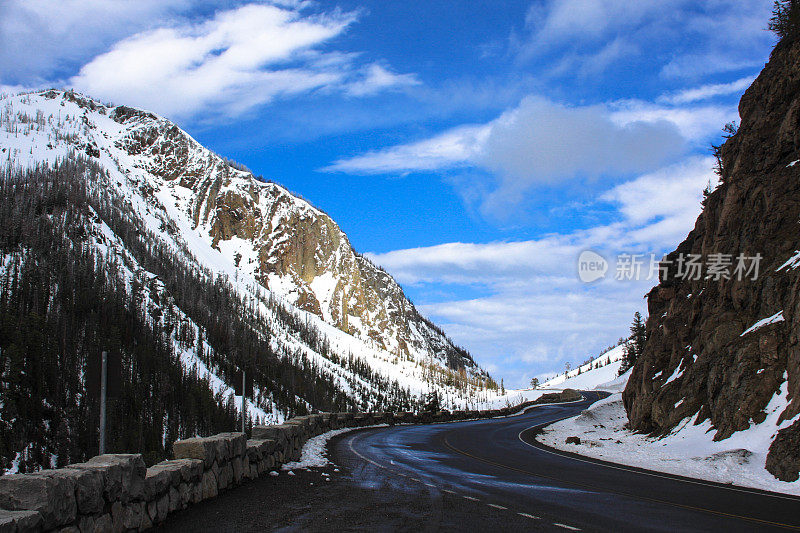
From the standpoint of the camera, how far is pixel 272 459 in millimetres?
16109

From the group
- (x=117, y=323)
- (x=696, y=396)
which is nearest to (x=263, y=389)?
(x=117, y=323)

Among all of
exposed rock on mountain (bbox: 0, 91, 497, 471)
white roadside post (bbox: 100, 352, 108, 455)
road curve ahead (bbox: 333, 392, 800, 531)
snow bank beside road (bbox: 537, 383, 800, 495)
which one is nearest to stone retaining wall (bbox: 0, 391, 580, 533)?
white roadside post (bbox: 100, 352, 108, 455)

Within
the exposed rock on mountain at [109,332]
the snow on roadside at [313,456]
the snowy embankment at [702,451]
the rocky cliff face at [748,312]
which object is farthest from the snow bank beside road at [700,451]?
the exposed rock on mountain at [109,332]

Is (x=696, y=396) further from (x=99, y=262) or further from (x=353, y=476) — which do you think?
(x=99, y=262)

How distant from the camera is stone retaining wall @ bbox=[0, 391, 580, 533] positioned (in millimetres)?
6223

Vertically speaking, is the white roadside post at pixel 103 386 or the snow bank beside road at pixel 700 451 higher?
the white roadside post at pixel 103 386

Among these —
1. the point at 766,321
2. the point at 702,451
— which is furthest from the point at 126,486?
the point at 766,321

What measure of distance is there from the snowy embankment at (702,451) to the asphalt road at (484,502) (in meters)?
1.33

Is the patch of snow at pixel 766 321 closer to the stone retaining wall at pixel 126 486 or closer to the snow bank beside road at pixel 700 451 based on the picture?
the snow bank beside road at pixel 700 451

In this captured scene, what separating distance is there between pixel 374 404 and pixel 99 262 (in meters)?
81.9

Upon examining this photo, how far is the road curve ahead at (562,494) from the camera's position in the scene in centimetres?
946

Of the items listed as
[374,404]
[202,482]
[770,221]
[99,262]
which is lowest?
[374,404]

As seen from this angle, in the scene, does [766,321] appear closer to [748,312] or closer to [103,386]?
[748,312]

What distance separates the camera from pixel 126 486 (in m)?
8.19
